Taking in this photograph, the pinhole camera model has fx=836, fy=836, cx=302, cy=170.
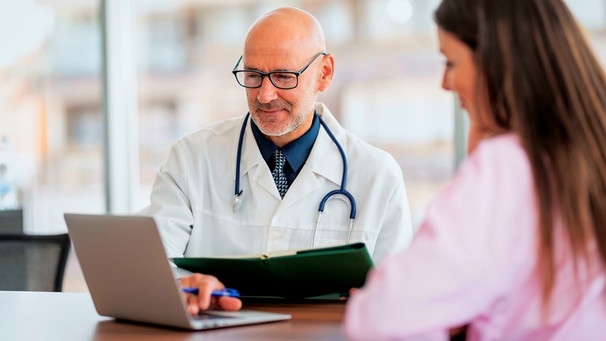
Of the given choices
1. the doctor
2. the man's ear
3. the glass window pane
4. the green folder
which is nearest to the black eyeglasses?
the doctor

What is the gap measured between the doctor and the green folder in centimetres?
40

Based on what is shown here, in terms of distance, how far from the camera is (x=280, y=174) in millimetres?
2201

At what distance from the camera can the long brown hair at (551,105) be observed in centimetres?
102

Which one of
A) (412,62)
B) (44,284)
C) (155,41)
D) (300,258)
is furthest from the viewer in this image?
(155,41)

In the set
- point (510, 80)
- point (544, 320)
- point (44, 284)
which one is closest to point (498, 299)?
point (544, 320)

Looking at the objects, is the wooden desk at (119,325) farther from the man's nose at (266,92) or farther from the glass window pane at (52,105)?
the glass window pane at (52,105)

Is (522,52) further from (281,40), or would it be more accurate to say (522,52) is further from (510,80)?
(281,40)

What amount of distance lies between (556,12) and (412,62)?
2756 mm

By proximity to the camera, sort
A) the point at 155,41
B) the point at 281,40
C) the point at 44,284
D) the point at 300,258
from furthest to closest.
A: the point at 155,41 → the point at 44,284 → the point at 281,40 → the point at 300,258

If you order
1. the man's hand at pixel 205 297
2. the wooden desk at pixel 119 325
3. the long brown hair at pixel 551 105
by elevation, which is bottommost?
the wooden desk at pixel 119 325

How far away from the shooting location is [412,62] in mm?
3805

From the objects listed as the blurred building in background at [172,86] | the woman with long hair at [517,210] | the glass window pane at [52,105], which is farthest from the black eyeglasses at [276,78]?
the glass window pane at [52,105]

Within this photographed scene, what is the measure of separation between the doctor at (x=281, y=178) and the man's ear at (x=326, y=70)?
29 mm

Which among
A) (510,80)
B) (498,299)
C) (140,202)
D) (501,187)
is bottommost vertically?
(140,202)
